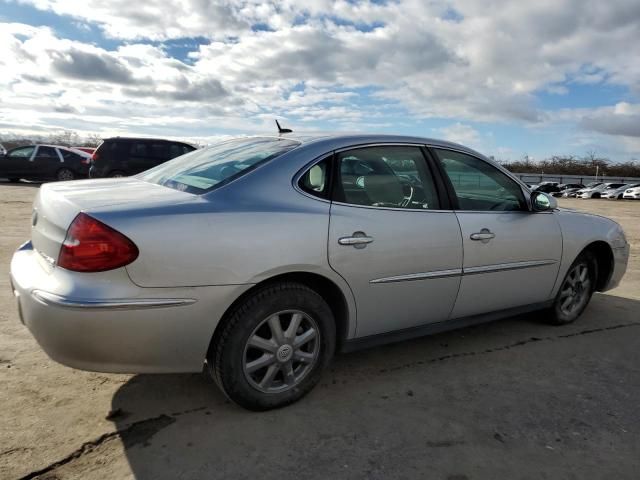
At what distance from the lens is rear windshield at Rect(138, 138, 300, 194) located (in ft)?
9.36

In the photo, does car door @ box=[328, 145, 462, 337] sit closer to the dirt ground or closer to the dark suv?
the dirt ground

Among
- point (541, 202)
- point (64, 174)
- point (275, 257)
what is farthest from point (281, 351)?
point (64, 174)

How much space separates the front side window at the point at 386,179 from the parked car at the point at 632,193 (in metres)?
42.5

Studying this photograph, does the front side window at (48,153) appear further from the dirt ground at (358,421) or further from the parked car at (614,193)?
the parked car at (614,193)

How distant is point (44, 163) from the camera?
18297 mm

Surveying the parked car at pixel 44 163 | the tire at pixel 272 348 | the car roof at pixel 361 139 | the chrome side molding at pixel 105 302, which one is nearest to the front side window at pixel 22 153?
the parked car at pixel 44 163

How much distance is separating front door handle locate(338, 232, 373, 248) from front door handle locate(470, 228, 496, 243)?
91cm

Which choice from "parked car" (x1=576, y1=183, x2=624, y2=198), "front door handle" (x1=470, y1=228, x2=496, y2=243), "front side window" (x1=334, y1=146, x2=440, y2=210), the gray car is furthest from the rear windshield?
"parked car" (x1=576, y1=183, x2=624, y2=198)

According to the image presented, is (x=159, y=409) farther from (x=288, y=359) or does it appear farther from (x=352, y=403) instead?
A: (x=352, y=403)

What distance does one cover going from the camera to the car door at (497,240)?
348cm

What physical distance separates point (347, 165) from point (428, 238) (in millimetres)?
689

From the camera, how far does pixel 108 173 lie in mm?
14711

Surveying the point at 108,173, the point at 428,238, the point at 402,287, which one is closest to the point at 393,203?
the point at 428,238

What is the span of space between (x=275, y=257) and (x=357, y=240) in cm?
53
